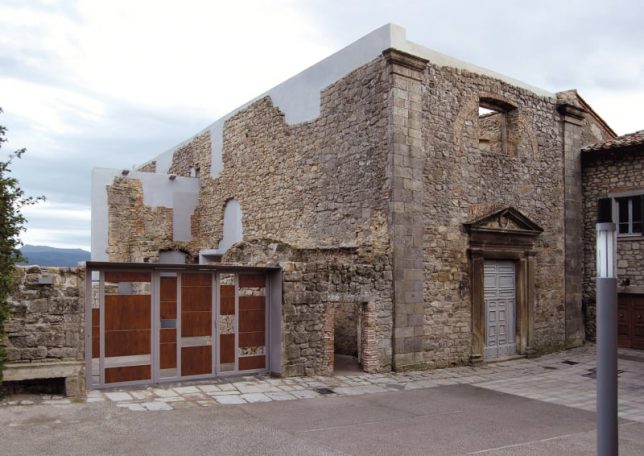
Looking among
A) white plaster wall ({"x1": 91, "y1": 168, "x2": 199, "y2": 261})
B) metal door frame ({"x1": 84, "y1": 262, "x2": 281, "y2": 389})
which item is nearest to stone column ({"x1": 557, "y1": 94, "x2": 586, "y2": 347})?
metal door frame ({"x1": 84, "y1": 262, "x2": 281, "y2": 389})

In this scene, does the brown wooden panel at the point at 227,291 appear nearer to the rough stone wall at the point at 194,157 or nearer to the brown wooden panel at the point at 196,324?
the brown wooden panel at the point at 196,324

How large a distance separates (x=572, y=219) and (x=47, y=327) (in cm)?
1304

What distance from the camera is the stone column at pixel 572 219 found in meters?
15.0

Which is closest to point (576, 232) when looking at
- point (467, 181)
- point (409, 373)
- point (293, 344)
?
point (467, 181)

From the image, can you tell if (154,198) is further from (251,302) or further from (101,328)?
(101,328)

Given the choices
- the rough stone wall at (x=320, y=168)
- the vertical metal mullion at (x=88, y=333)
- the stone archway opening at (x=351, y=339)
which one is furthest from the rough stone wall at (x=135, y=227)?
the vertical metal mullion at (x=88, y=333)

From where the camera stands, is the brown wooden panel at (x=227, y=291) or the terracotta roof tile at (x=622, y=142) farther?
the terracotta roof tile at (x=622, y=142)

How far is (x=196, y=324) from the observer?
9305 mm

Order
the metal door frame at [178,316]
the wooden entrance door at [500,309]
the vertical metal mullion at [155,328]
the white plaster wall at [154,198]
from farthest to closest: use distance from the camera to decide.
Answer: the white plaster wall at [154,198] → the wooden entrance door at [500,309] → the vertical metal mullion at [155,328] → the metal door frame at [178,316]

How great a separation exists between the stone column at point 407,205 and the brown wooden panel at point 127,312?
4.85 metres

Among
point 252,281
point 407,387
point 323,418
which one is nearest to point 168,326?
point 252,281

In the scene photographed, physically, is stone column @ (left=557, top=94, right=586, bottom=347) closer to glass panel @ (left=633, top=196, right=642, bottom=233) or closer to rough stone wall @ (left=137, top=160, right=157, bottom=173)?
glass panel @ (left=633, top=196, right=642, bottom=233)

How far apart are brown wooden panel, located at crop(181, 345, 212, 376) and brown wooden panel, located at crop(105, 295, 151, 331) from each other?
818mm

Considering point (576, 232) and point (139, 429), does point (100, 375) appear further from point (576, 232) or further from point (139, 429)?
point (576, 232)
